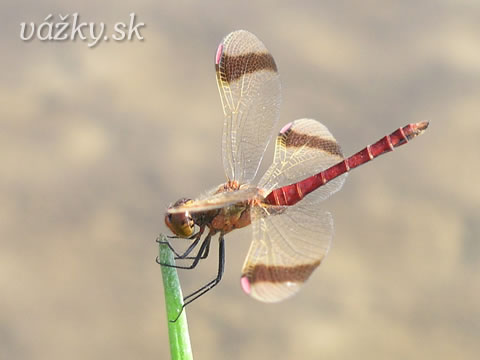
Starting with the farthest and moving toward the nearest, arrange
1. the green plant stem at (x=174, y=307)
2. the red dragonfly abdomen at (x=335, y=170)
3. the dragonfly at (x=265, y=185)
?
the red dragonfly abdomen at (x=335, y=170), the dragonfly at (x=265, y=185), the green plant stem at (x=174, y=307)

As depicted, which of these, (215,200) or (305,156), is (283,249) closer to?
(215,200)

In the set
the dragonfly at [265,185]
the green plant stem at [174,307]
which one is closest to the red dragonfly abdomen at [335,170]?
the dragonfly at [265,185]

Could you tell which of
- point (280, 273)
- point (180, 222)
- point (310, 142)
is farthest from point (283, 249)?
point (310, 142)

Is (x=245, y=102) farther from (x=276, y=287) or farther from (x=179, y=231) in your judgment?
(x=276, y=287)

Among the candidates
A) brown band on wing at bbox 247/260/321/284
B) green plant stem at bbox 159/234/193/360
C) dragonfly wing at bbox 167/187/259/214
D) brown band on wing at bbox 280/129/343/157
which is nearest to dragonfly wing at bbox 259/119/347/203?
brown band on wing at bbox 280/129/343/157

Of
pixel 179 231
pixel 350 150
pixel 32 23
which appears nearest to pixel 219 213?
pixel 179 231

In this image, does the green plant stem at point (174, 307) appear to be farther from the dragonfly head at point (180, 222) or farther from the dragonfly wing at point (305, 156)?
the dragonfly wing at point (305, 156)

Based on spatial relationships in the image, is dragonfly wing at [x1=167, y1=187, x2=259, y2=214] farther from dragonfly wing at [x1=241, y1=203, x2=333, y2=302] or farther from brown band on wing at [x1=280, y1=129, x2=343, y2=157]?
brown band on wing at [x1=280, y1=129, x2=343, y2=157]
